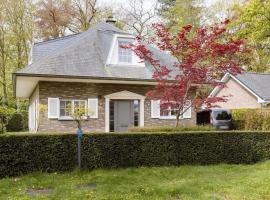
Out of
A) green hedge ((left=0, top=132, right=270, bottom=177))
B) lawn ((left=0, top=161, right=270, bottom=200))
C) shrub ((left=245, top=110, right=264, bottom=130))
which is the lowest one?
lawn ((left=0, top=161, right=270, bottom=200))

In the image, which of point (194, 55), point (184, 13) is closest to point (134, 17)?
point (184, 13)

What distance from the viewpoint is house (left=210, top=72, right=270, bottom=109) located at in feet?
83.8

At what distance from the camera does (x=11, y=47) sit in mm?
34500

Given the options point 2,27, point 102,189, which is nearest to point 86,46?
point 102,189

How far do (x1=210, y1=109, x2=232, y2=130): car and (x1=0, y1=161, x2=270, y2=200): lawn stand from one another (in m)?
12.3

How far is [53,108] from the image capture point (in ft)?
53.6

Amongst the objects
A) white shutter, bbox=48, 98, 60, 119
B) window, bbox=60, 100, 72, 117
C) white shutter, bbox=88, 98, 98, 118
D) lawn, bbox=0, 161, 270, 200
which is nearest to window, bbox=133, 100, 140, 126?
white shutter, bbox=88, 98, 98, 118

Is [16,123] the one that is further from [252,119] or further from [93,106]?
[252,119]

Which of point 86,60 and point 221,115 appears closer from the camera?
point 86,60

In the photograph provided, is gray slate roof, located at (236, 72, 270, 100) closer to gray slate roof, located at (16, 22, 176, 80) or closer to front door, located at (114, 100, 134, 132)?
gray slate roof, located at (16, 22, 176, 80)

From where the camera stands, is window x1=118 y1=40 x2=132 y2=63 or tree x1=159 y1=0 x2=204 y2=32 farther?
tree x1=159 y1=0 x2=204 y2=32

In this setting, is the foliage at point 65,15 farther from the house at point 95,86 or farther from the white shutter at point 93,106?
the white shutter at point 93,106

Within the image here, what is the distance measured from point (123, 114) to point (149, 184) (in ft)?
33.6

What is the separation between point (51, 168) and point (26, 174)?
632 millimetres
